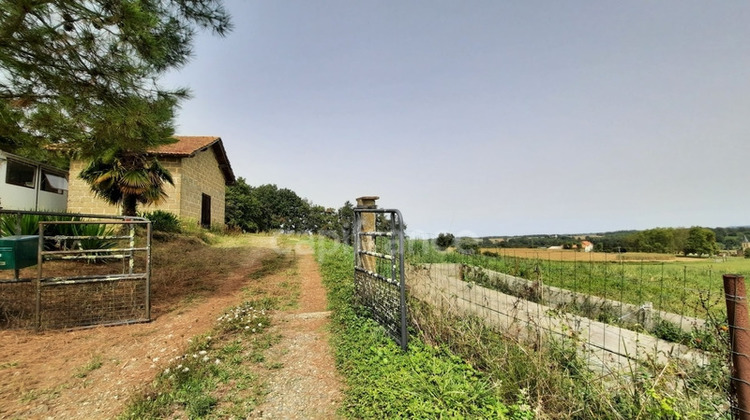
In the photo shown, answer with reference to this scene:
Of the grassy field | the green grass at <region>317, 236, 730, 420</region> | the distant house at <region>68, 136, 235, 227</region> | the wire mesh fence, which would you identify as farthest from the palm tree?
the green grass at <region>317, 236, 730, 420</region>

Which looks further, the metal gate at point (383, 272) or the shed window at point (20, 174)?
the shed window at point (20, 174)

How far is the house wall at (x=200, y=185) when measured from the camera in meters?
14.3

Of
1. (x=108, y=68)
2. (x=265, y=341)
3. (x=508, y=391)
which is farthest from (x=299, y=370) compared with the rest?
(x=108, y=68)

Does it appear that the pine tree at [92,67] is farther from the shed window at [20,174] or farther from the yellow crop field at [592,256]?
the shed window at [20,174]

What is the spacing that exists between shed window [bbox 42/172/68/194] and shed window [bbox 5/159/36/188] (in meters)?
0.85

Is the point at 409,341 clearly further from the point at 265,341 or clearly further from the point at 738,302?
the point at 738,302

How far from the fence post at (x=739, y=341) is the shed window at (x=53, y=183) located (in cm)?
2066

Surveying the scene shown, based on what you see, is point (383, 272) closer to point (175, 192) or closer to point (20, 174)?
point (175, 192)

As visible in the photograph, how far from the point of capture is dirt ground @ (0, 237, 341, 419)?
2.42 m

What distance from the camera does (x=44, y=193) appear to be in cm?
1431

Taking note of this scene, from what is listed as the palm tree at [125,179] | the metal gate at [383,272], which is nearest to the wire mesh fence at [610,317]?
the metal gate at [383,272]

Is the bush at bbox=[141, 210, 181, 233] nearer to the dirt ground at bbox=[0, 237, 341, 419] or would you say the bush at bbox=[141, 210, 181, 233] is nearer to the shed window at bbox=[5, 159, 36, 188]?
the shed window at bbox=[5, 159, 36, 188]

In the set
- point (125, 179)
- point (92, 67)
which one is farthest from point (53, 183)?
point (92, 67)

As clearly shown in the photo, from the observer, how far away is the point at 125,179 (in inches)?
403
